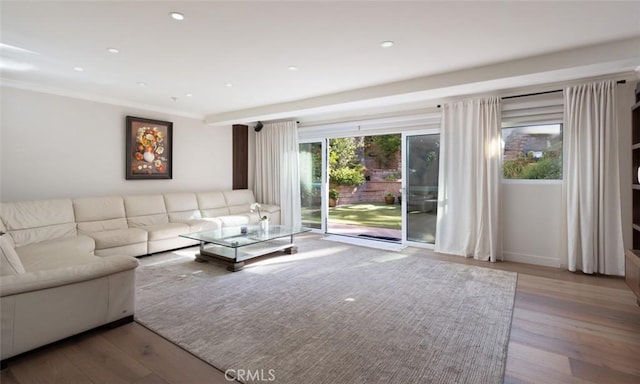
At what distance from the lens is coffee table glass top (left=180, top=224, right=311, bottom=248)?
394 cm

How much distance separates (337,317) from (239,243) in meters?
1.69

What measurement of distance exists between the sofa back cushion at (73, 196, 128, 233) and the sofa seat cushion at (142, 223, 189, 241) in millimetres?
414

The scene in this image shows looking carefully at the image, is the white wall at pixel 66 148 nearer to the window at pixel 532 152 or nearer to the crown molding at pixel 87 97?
the crown molding at pixel 87 97

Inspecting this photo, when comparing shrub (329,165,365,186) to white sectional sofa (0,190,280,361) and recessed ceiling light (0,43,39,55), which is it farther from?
recessed ceiling light (0,43,39,55)

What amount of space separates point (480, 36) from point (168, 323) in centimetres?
354

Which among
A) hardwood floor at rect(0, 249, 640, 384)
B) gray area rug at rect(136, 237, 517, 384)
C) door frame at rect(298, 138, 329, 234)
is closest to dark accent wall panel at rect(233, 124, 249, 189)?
door frame at rect(298, 138, 329, 234)

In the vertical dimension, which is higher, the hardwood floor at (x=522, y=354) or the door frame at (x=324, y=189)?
the door frame at (x=324, y=189)

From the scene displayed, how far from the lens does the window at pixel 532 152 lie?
4.16 meters

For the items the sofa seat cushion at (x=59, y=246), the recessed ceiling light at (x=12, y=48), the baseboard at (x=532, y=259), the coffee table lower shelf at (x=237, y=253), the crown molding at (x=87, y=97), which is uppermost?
the crown molding at (x=87, y=97)

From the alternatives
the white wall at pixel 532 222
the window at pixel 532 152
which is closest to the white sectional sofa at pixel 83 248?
the white wall at pixel 532 222

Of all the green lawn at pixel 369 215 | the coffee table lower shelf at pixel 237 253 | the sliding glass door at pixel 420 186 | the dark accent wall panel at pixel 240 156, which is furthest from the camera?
the green lawn at pixel 369 215

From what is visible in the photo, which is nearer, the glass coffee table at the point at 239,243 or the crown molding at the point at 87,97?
the glass coffee table at the point at 239,243

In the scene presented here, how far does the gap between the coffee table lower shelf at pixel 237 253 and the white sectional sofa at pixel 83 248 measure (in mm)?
869

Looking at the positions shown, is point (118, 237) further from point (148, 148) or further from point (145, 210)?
point (148, 148)
